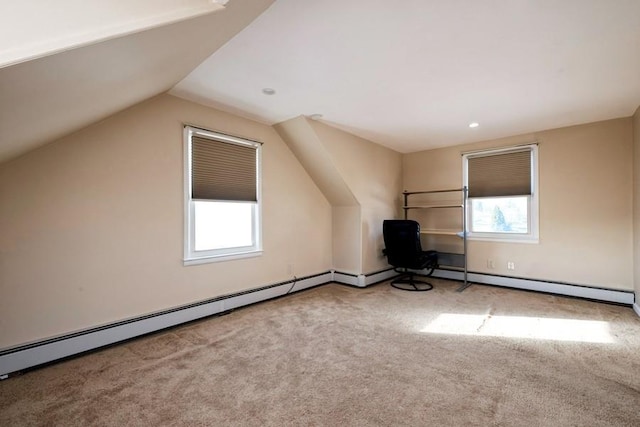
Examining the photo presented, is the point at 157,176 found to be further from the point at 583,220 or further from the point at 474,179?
the point at 583,220

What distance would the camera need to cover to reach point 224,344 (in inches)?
99.4

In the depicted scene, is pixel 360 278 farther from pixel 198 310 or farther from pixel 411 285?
pixel 198 310

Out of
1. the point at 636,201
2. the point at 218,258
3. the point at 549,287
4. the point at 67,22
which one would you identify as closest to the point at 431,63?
the point at 67,22

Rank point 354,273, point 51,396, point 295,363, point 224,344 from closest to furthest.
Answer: point 51,396
point 295,363
point 224,344
point 354,273

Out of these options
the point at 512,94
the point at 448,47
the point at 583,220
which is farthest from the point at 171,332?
the point at 583,220

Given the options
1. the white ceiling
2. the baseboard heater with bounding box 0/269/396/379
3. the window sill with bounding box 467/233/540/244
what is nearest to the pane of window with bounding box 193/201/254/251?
the baseboard heater with bounding box 0/269/396/379

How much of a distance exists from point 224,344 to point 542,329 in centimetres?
308

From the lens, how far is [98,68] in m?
1.43

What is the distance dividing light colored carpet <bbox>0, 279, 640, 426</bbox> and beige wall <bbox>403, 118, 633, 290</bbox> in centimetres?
78

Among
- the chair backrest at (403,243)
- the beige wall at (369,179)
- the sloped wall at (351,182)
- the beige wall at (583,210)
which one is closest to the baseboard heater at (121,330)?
the sloped wall at (351,182)

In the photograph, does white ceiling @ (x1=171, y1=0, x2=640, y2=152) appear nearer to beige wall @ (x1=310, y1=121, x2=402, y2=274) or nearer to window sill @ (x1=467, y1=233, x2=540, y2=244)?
beige wall @ (x1=310, y1=121, x2=402, y2=274)

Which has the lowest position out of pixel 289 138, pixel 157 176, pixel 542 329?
pixel 542 329

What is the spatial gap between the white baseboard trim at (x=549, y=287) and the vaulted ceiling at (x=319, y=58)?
2.24m

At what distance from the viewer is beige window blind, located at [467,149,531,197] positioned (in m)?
4.29
